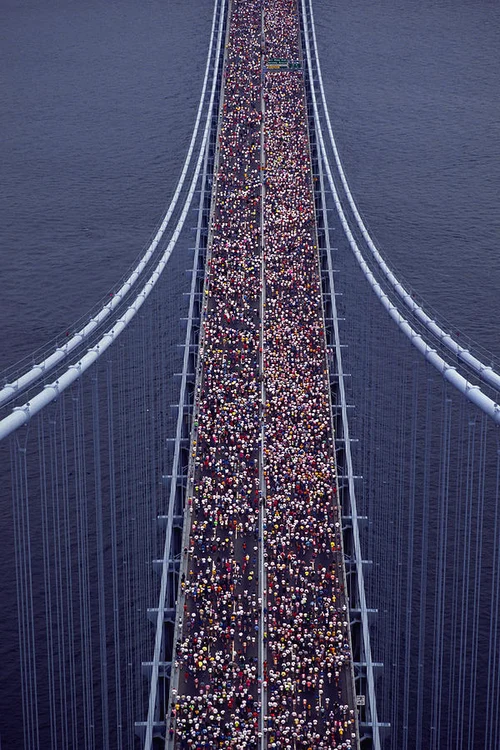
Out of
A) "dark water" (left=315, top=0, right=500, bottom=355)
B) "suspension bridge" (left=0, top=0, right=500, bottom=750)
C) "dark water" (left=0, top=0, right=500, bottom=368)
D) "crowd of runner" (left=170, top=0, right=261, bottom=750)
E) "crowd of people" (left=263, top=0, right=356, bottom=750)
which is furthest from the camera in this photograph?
"dark water" (left=315, top=0, right=500, bottom=355)

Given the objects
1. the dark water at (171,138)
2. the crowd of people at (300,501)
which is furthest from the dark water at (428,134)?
the crowd of people at (300,501)

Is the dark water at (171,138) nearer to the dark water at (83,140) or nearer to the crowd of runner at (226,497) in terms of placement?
the dark water at (83,140)

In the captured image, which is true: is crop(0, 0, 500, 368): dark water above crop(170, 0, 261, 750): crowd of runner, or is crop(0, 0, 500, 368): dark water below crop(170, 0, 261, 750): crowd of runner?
above

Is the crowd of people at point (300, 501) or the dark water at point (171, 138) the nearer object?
the crowd of people at point (300, 501)

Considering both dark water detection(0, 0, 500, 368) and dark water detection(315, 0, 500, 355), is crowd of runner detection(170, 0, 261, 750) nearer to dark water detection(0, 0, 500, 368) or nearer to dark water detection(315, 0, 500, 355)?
dark water detection(0, 0, 500, 368)

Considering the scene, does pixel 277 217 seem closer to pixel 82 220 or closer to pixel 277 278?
pixel 277 278

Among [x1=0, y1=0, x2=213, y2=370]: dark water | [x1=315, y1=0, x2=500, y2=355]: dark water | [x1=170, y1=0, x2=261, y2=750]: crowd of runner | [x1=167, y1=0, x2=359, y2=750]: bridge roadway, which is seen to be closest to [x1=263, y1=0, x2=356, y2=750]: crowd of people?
[x1=167, y1=0, x2=359, y2=750]: bridge roadway

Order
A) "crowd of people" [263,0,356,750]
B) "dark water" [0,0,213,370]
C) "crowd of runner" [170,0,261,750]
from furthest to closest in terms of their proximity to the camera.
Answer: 1. "dark water" [0,0,213,370]
2. "crowd of people" [263,0,356,750]
3. "crowd of runner" [170,0,261,750]
